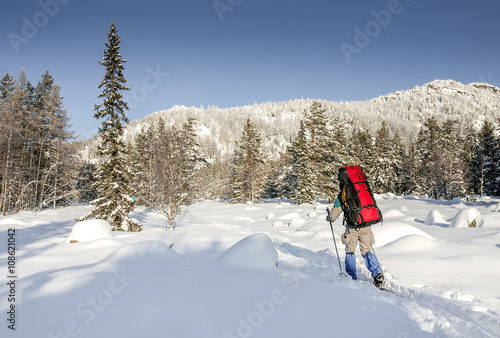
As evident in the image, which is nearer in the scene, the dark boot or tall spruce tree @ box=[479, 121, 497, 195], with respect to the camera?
the dark boot

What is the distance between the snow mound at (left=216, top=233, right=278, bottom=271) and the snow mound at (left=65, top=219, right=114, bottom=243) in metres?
4.65

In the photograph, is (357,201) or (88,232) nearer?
(357,201)

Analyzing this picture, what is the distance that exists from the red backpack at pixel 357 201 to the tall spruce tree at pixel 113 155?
42.5ft

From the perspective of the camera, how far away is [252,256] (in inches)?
182

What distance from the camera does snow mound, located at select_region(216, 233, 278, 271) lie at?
4450 mm

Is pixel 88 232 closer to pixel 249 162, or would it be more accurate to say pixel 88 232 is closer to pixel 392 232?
pixel 392 232

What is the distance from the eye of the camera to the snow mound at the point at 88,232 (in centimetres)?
711

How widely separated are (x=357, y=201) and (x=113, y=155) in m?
14.5

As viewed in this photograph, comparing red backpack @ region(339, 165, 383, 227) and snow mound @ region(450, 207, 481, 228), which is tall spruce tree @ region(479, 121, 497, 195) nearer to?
snow mound @ region(450, 207, 481, 228)

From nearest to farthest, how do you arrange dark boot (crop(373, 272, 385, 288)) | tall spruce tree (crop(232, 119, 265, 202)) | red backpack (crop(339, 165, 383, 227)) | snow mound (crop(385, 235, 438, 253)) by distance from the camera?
dark boot (crop(373, 272, 385, 288)) < red backpack (crop(339, 165, 383, 227)) < snow mound (crop(385, 235, 438, 253)) < tall spruce tree (crop(232, 119, 265, 202))

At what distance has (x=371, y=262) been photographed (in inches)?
182

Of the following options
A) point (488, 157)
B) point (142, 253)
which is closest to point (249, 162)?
point (142, 253)

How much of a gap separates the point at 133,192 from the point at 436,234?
606 inches

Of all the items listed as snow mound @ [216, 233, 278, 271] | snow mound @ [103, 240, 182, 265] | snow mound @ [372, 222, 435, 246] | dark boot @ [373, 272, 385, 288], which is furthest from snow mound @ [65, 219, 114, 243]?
snow mound @ [372, 222, 435, 246]
